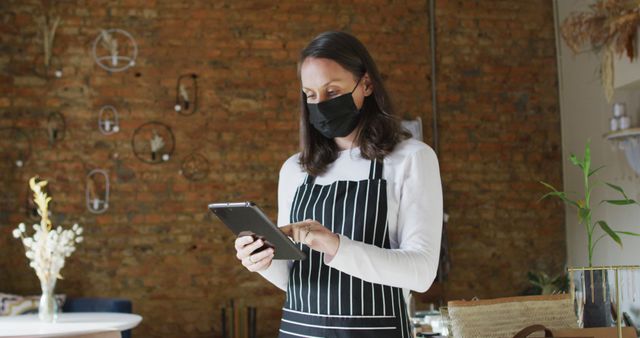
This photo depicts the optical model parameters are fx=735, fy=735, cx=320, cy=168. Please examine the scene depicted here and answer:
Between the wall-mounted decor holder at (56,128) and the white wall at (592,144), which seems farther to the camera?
the wall-mounted decor holder at (56,128)

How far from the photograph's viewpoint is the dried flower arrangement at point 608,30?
498 cm

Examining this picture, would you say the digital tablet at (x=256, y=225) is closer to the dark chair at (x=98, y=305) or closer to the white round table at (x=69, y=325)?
the white round table at (x=69, y=325)

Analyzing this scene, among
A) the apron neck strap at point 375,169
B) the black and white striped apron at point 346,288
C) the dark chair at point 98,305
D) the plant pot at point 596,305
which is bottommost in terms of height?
the dark chair at point 98,305

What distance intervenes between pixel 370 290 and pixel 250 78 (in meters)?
4.95

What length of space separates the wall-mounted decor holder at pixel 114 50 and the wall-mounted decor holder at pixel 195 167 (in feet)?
3.11

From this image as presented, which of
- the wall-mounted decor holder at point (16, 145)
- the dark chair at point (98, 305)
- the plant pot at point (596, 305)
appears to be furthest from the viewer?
the wall-mounted decor holder at point (16, 145)

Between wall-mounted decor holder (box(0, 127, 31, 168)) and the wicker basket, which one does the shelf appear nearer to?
the wicker basket

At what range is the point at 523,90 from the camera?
680 cm

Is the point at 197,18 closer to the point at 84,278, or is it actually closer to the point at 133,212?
the point at 133,212

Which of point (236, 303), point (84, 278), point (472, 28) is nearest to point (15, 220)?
point (84, 278)

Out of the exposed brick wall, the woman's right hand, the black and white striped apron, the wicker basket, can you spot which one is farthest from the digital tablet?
the exposed brick wall

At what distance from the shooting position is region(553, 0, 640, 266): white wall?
5.61m

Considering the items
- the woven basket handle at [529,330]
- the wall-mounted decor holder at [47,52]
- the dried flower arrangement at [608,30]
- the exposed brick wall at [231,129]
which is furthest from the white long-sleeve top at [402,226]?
the wall-mounted decor holder at [47,52]

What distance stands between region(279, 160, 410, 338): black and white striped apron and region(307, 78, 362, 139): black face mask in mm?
136
